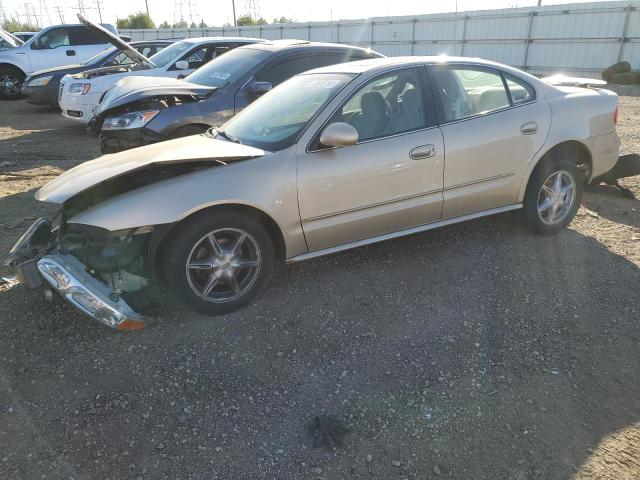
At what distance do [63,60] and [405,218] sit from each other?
13891 millimetres

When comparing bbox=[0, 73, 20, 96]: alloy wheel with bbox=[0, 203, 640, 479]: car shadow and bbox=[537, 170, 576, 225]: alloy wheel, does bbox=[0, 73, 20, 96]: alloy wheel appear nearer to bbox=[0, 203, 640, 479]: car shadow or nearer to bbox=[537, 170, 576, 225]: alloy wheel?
bbox=[0, 203, 640, 479]: car shadow

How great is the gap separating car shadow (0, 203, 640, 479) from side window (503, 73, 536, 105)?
4.72ft

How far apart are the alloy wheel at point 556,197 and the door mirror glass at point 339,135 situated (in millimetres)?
2030

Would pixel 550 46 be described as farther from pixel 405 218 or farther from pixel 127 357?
pixel 127 357

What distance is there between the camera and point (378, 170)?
12.1 ft

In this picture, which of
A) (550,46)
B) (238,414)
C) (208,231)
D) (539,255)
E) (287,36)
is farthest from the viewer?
(287,36)

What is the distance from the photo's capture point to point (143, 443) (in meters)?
2.43

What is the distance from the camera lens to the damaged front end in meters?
2.97

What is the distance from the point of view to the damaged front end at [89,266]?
2.97 m

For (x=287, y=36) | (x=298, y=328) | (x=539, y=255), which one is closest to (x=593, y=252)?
(x=539, y=255)

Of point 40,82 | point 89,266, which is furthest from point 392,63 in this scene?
point 40,82

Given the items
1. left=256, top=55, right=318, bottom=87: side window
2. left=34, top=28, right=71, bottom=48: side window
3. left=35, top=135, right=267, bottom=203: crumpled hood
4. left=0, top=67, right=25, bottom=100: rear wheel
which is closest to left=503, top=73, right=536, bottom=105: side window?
left=35, top=135, right=267, bottom=203: crumpled hood

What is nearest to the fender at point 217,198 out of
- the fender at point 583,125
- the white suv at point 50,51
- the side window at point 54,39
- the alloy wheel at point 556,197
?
the fender at point 583,125

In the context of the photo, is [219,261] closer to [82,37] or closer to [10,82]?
[82,37]
